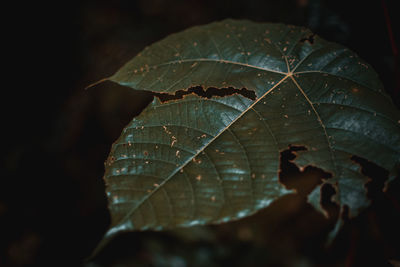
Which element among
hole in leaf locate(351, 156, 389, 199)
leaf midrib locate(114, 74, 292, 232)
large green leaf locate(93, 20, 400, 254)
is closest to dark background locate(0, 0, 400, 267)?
large green leaf locate(93, 20, 400, 254)

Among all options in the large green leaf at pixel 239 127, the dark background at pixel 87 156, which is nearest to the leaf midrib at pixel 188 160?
the large green leaf at pixel 239 127

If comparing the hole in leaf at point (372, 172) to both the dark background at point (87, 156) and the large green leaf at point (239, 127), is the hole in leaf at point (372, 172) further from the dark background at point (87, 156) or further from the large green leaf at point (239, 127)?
the dark background at point (87, 156)

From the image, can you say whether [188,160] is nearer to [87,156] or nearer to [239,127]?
[239,127]

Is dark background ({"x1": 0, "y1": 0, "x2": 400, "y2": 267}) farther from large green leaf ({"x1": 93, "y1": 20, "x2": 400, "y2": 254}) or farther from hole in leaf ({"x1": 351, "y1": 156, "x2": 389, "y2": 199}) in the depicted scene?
hole in leaf ({"x1": 351, "y1": 156, "x2": 389, "y2": 199})

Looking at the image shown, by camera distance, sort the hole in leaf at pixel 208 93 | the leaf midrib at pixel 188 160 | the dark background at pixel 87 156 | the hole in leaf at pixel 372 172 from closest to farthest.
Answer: the leaf midrib at pixel 188 160 < the hole in leaf at pixel 372 172 < the hole in leaf at pixel 208 93 < the dark background at pixel 87 156

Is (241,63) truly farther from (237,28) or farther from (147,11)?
(147,11)

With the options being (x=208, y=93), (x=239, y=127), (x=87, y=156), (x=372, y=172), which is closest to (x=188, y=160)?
(x=239, y=127)
